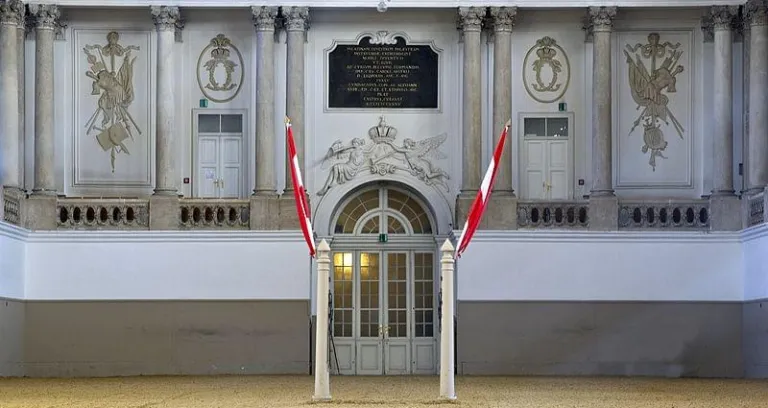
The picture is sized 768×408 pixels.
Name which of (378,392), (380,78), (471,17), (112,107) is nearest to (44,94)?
(112,107)

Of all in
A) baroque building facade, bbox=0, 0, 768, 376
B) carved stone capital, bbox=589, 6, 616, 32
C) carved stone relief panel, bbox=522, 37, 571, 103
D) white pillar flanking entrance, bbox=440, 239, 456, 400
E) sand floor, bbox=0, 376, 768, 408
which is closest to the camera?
white pillar flanking entrance, bbox=440, 239, 456, 400

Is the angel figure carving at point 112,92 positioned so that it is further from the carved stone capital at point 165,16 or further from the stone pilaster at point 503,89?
the stone pilaster at point 503,89

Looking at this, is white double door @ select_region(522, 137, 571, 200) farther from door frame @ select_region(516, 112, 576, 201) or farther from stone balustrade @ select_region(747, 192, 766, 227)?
stone balustrade @ select_region(747, 192, 766, 227)

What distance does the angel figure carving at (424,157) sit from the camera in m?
29.3

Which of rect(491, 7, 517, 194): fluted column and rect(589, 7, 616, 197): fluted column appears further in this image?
rect(491, 7, 517, 194): fluted column

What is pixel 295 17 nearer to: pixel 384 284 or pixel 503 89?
pixel 503 89

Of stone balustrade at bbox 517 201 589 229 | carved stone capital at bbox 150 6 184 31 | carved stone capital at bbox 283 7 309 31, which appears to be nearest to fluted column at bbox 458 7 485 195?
stone balustrade at bbox 517 201 589 229

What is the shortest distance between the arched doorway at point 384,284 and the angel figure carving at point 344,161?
1.59 ft

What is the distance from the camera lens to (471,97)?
1139 inches

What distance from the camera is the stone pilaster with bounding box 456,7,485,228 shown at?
28766mm

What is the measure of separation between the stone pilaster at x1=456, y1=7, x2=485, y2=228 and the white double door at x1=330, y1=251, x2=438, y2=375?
1657 mm

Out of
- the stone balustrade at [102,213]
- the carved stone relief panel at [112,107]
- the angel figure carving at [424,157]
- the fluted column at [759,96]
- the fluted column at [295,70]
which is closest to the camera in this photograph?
the fluted column at [759,96]

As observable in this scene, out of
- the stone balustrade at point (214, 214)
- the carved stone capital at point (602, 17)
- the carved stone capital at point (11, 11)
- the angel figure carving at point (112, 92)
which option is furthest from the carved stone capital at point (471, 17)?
the carved stone capital at point (11, 11)

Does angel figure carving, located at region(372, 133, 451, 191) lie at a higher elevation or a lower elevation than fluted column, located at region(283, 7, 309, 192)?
lower
